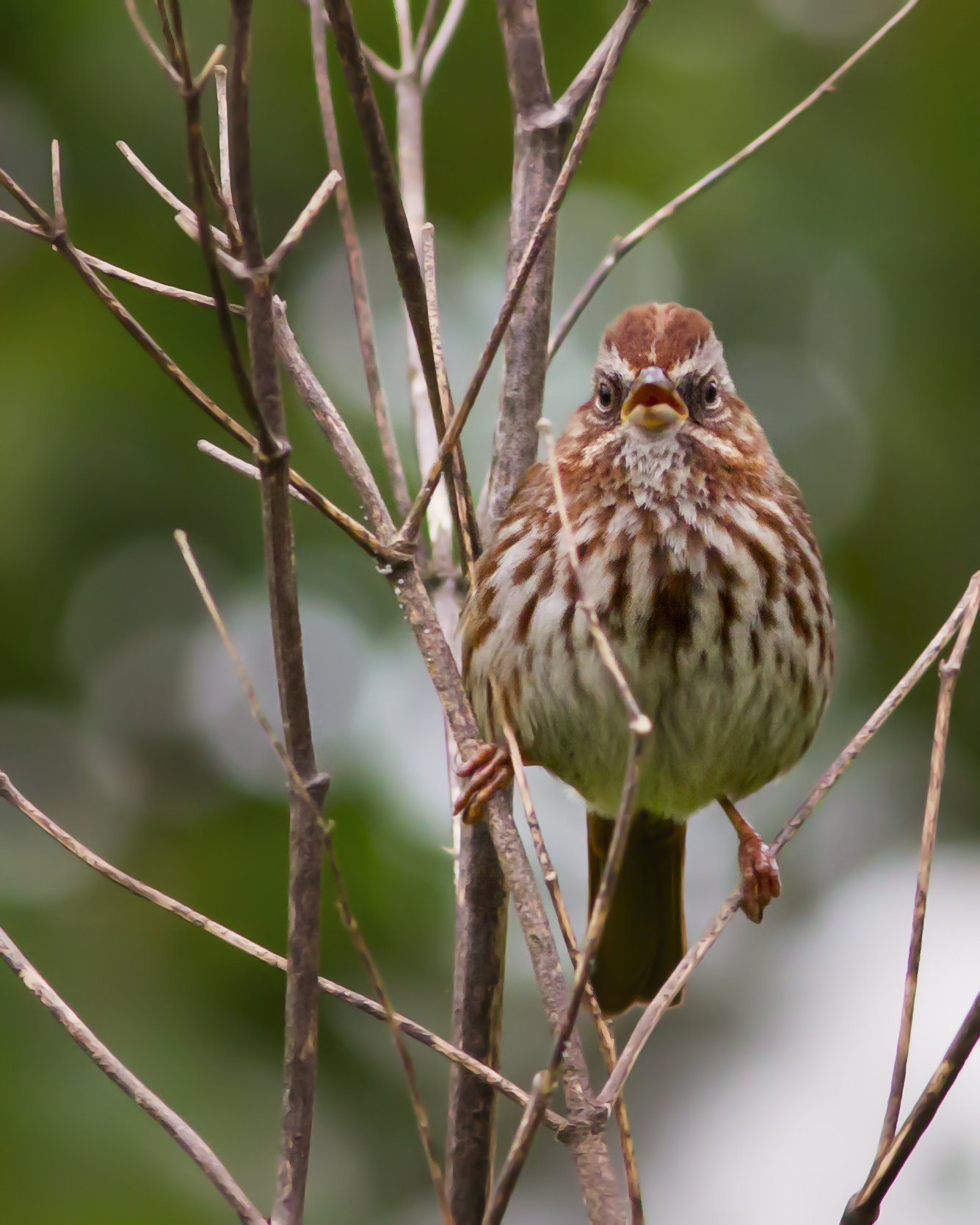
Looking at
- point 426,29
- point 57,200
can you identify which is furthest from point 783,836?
point 426,29

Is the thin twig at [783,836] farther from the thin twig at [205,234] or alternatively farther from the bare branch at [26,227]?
the bare branch at [26,227]

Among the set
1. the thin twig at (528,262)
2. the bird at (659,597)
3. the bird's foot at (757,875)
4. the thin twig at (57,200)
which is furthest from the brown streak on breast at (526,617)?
the thin twig at (57,200)

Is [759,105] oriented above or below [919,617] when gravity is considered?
above

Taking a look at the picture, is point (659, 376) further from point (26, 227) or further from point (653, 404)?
point (26, 227)

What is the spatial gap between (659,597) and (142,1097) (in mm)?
1606

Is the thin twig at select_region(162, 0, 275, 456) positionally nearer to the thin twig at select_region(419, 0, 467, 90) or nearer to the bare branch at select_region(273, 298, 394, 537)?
the bare branch at select_region(273, 298, 394, 537)

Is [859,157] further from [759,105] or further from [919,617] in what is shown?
[919,617]

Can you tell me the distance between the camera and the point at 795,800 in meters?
6.04

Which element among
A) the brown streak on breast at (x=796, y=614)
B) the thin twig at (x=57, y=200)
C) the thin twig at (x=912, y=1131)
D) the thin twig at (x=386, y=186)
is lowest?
the thin twig at (x=912, y=1131)

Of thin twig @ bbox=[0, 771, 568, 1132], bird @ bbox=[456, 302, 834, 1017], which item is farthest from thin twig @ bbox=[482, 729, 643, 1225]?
bird @ bbox=[456, 302, 834, 1017]

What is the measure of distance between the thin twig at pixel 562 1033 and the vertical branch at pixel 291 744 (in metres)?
0.27

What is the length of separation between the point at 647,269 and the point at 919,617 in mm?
1775

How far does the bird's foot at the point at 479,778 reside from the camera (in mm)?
2953

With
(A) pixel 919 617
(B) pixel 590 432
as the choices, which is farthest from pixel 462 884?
(A) pixel 919 617
